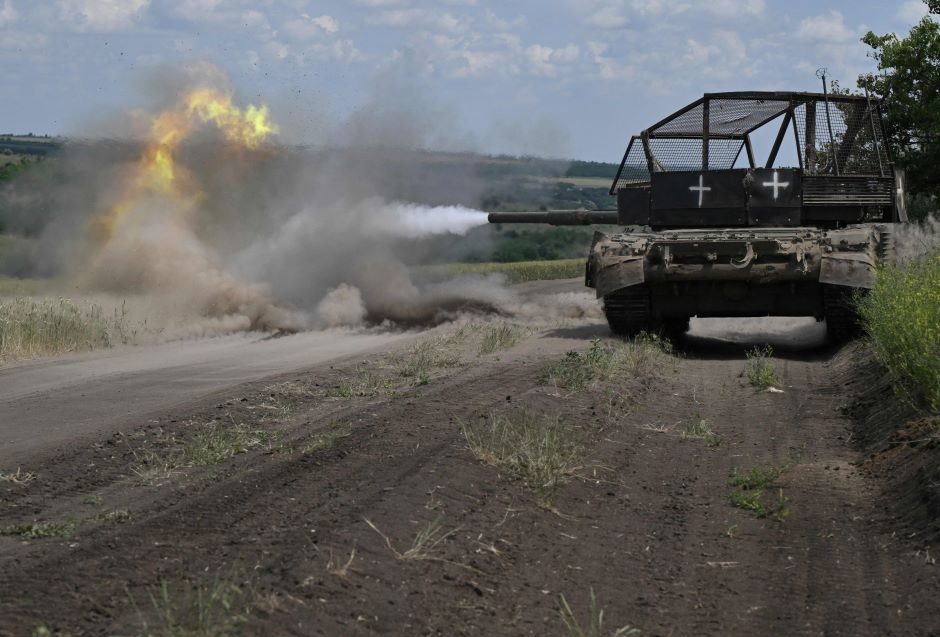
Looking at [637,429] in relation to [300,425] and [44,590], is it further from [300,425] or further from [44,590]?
[44,590]

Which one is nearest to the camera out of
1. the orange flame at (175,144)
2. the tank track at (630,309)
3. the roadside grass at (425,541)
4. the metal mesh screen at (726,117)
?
the roadside grass at (425,541)

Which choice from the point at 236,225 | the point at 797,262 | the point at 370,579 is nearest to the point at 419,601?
the point at 370,579

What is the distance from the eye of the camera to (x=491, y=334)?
15812mm

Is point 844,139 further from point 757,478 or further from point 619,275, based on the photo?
point 757,478

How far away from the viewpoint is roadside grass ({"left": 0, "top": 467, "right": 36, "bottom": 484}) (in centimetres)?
722

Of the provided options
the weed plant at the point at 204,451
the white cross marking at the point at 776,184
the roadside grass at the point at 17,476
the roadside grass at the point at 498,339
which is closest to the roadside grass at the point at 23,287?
the roadside grass at the point at 498,339

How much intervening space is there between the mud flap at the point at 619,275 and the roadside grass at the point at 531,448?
5.36 metres

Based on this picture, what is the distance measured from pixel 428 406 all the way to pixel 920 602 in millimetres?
4766

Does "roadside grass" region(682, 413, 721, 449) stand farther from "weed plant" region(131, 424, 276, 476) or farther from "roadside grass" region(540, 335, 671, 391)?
"weed plant" region(131, 424, 276, 476)

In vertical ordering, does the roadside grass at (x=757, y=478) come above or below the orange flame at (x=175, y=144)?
below

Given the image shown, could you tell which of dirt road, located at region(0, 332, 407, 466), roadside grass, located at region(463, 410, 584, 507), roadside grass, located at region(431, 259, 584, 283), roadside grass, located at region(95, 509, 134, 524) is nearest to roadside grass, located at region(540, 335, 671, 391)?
roadside grass, located at region(463, 410, 584, 507)

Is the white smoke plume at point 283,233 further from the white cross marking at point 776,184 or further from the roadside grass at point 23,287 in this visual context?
the white cross marking at point 776,184

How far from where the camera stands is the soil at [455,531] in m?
4.79

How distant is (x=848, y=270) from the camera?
1317 cm
